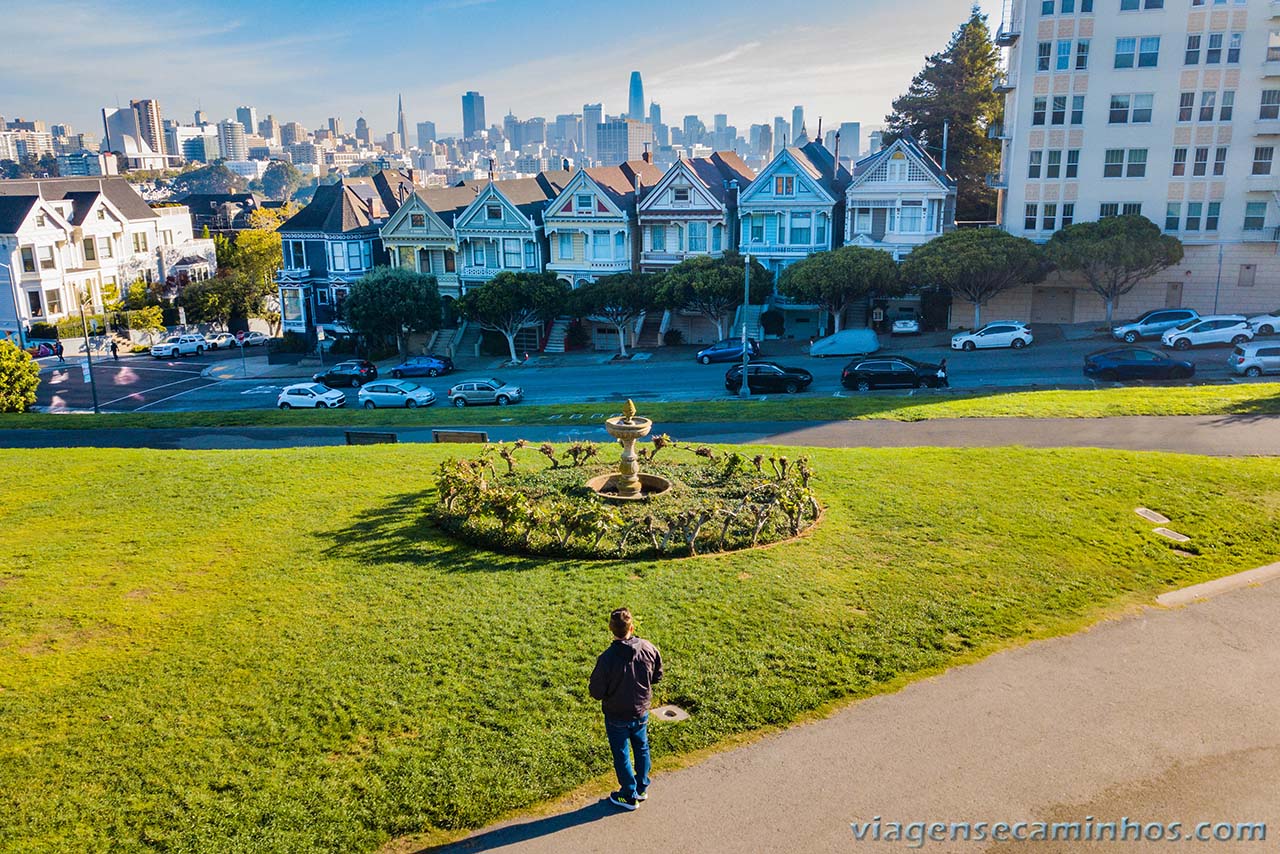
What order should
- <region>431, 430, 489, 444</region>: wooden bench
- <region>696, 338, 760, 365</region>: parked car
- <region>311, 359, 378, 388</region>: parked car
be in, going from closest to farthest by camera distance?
<region>431, 430, 489, 444</region>: wooden bench < <region>696, 338, 760, 365</region>: parked car < <region>311, 359, 378, 388</region>: parked car

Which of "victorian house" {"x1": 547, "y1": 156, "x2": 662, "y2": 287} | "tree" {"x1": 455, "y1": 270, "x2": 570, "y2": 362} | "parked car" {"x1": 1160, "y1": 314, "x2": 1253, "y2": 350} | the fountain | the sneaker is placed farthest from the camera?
"victorian house" {"x1": 547, "y1": 156, "x2": 662, "y2": 287}

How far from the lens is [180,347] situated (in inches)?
2852

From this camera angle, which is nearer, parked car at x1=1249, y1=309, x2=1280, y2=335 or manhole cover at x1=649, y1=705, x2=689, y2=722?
manhole cover at x1=649, y1=705, x2=689, y2=722

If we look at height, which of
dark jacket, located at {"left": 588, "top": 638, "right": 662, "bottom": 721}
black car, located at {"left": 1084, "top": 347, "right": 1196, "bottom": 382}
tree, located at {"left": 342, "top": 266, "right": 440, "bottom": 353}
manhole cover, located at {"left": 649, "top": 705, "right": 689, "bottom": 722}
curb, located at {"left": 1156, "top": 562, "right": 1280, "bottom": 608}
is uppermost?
tree, located at {"left": 342, "top": 266, "right": 440, "bottom": 353}

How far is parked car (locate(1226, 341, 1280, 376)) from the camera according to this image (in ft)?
123

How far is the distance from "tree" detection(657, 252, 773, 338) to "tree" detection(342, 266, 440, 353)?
16191 mm

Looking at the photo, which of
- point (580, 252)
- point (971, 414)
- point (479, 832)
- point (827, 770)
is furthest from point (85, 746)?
point (580, 252)

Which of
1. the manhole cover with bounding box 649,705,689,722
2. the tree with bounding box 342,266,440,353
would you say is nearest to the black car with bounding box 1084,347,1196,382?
the manhole cover with bounding box 649,705,689,722

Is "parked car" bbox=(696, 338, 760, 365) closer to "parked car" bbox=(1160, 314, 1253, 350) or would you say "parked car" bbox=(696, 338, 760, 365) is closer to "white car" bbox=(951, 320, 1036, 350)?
"white car" bbox=(951, 320, 1036, 350)

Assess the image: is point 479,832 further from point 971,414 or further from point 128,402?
point 128,402

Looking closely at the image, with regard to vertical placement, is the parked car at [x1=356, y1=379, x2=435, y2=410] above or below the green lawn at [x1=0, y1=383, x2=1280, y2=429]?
below

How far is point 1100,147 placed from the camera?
177ft

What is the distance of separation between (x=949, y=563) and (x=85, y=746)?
1300 centimetres

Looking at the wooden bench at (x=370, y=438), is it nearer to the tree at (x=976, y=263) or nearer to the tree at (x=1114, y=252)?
A: the tree at (x=976, y=263)
